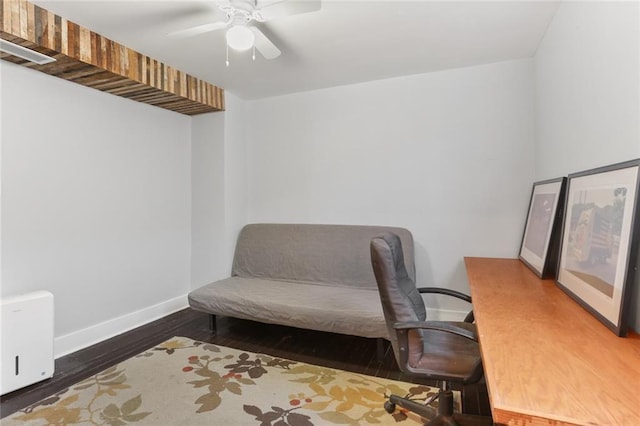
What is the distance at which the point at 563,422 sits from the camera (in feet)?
2.37

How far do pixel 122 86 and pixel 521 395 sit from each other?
3.44 meters

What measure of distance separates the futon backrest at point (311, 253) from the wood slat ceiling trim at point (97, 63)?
1.61 meters

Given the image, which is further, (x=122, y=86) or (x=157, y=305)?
(x=157, y=305)

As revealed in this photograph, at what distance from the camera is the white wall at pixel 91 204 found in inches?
93.8

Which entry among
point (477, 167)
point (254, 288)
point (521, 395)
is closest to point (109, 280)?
point (254, 288)

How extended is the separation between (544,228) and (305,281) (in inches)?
85.2

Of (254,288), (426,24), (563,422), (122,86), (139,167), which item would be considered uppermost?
(426,24)

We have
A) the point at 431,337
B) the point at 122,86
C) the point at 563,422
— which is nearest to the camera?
the point at 563,422

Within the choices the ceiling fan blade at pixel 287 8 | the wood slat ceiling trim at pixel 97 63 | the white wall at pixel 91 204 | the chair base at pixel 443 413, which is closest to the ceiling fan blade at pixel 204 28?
the ceiling fan blade at pixel 287 8

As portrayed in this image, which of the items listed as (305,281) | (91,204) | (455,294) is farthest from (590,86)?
(91,204)

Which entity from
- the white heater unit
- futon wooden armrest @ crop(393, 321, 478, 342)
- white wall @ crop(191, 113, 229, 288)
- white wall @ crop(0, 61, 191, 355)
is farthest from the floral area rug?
white wall @ crop(191, 113, 229, 288)

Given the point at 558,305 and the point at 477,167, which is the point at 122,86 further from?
the point at 558,305

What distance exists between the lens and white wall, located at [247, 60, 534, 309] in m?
2.88

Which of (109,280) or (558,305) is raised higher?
(558,305)
